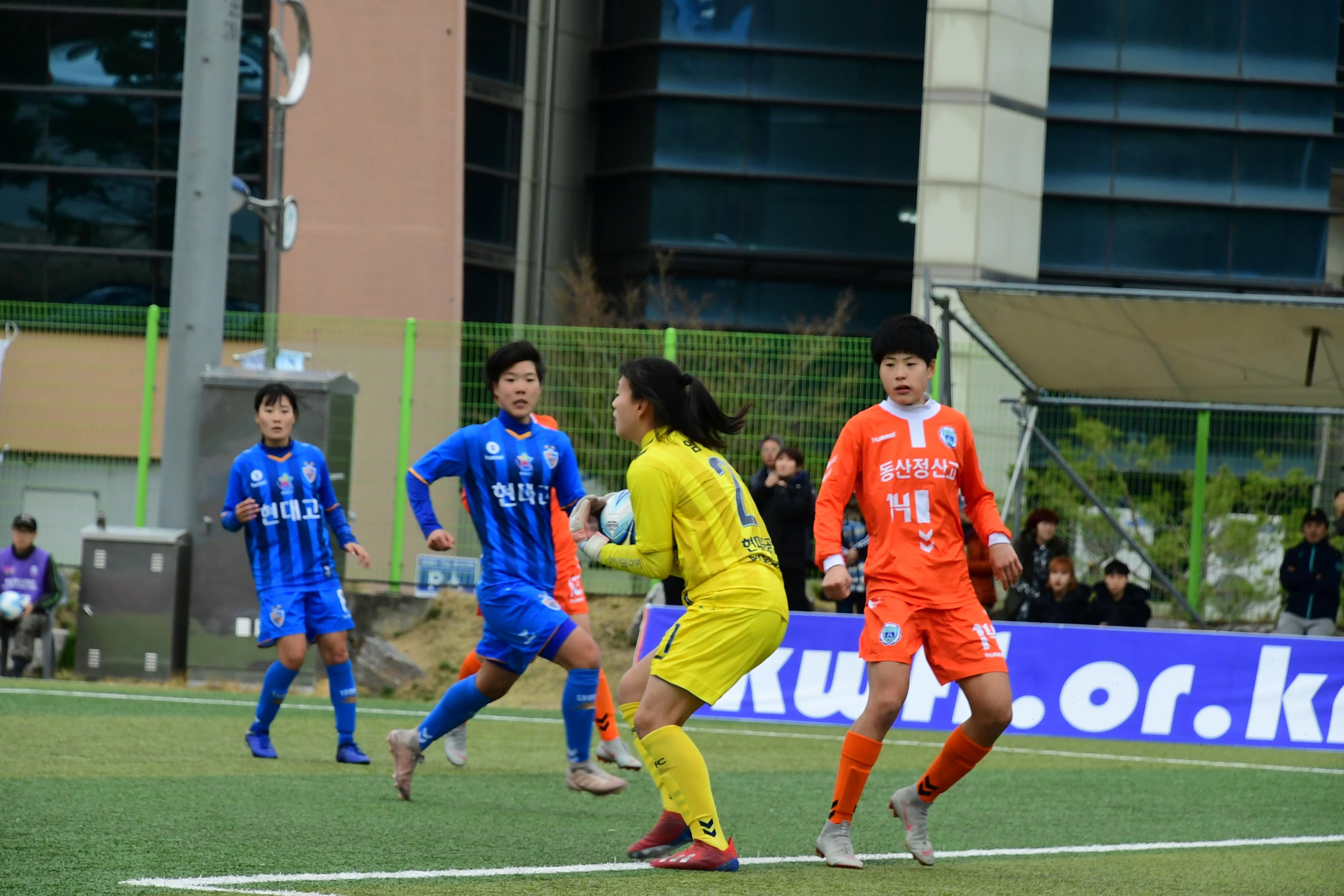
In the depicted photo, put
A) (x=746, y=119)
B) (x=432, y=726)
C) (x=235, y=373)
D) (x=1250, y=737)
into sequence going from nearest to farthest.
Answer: (x=432, y=726), (x=1250, y=737), (x=235, y=373), (x=746, y=119)

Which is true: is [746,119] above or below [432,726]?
above

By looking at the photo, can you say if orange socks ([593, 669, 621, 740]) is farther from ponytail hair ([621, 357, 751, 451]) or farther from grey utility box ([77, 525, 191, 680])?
grey utility box ([77, 525, 191, 680])

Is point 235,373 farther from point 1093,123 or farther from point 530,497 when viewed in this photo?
point 1093,123

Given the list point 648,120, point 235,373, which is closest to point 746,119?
→ point 648,120

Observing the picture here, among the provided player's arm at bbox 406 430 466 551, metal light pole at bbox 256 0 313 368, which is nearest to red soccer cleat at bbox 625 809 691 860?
player's arm at bbox 406 430 466 551

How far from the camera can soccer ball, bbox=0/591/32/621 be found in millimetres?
13609

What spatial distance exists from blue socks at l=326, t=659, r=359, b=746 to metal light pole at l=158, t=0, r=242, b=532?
547cm

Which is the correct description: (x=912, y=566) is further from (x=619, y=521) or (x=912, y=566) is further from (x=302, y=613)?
(x=302, y=613)

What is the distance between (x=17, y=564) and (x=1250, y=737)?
9810 millimetres

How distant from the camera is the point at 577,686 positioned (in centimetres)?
710

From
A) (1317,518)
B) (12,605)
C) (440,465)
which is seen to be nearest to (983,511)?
(440,465)

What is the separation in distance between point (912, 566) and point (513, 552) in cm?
192

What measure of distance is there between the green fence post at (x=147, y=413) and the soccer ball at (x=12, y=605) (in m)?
1.65

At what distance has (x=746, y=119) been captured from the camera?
98.8 ft
